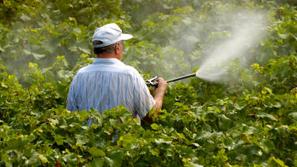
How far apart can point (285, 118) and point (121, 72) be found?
1.24 meters

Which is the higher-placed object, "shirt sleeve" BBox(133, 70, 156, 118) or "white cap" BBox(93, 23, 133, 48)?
"white cap" BBox(93, 23, 133, 48)

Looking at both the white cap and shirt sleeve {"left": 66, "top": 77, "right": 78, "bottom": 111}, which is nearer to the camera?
the white cap

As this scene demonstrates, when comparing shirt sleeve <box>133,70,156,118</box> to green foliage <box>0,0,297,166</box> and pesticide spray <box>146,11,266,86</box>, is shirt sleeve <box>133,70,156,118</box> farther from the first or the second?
pesticide spray <box>146,11,266,86</box>

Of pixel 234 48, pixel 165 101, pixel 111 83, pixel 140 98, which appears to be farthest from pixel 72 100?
pixel 234 48

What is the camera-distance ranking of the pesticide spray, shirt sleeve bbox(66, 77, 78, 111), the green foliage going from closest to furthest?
the green foliage < shirt sleeve bbox(66, 77, 78, 111) < the pesticide spray

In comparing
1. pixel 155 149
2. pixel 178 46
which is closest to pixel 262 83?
pixel 178 46

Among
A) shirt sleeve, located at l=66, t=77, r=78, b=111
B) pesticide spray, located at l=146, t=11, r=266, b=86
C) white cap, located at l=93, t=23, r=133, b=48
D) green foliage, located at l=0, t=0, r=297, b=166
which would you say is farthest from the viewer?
pesticide spray, located at l=146, t=11, r=266, b=86

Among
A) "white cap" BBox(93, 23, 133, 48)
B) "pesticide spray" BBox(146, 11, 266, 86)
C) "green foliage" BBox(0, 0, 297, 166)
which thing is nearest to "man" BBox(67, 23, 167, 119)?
"white cap" BBox(93, 23, 133, 48)

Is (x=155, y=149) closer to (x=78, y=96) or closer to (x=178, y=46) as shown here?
(x=78, y=96)

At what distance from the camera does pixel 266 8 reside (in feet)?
30.2

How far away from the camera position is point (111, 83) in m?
5.06

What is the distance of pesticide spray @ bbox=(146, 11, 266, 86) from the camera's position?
6258mm

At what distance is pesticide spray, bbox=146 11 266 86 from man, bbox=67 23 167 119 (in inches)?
18.6

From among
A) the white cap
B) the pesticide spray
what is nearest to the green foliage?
the pesticide spray
